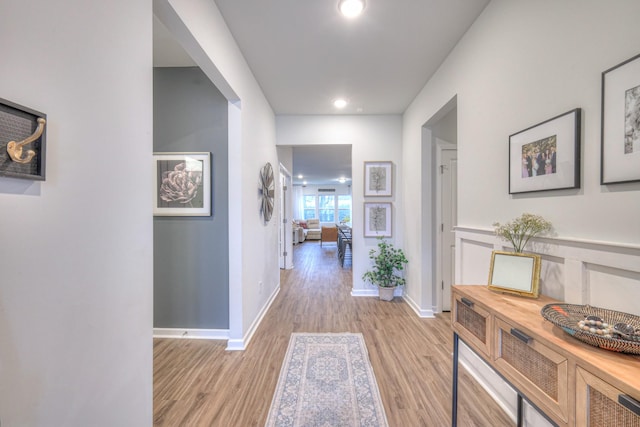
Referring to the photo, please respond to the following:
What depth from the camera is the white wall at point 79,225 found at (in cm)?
62

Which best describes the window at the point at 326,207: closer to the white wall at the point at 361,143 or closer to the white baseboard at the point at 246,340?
the white wall at the point at 361,143

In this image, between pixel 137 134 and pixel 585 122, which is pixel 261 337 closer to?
pixel 137 134

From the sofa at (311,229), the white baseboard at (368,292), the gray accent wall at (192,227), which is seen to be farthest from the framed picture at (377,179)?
the sofa at (311,229)

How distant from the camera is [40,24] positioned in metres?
0.67

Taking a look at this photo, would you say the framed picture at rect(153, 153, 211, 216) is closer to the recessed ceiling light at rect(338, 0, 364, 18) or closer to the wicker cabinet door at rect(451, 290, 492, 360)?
the recessed ceiling light at rect(338, 0, 364, 18)

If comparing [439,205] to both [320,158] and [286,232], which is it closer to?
[286,232]

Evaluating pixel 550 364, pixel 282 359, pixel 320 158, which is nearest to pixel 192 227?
pixel 282 359

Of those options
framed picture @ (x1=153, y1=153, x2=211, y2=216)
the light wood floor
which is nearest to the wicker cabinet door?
the light wood floor

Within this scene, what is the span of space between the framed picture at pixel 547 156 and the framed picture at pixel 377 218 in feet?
7.13

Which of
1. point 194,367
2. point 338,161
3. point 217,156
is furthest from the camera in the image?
point 338,161

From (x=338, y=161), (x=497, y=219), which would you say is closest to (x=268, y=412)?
(x=497, y=219)

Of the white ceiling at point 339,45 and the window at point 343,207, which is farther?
the window at point 343,207

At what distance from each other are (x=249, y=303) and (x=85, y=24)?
2.26m

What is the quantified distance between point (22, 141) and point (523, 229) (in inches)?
77.7
